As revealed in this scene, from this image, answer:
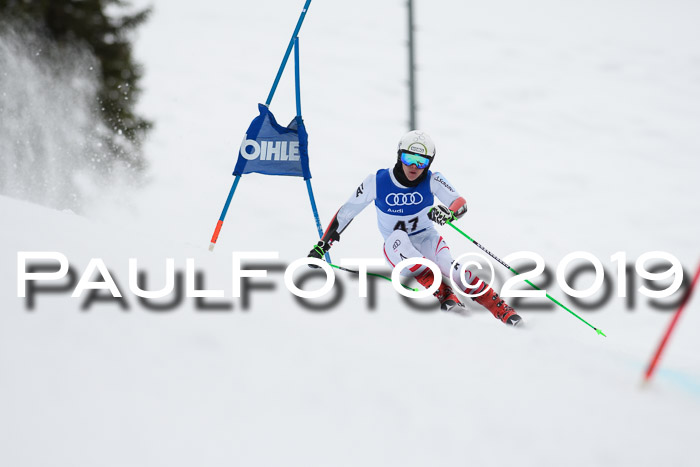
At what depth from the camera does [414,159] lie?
221 inches

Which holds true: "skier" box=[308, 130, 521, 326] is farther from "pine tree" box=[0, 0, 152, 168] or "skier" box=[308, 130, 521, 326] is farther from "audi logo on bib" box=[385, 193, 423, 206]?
"pine tree" box=[0, 0, 152, 168]

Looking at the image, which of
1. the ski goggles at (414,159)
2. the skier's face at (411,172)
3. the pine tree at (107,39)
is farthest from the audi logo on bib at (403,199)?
the pine tree at (107,39)

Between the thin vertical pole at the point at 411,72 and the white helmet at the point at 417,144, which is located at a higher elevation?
the thin vertical pole at the point at 411,72

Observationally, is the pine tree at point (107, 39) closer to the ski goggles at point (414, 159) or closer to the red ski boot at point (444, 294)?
the ski goggles at point (414, 159)

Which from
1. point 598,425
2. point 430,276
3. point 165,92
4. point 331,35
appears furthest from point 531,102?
point 598,425

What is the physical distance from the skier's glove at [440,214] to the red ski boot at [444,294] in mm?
410

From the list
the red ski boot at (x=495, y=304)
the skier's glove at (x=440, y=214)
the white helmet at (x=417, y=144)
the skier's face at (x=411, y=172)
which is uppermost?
the white helmet at (x=417, y=144)

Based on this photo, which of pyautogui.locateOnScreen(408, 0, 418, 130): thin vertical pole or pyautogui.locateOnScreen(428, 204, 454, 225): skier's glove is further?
pyautogui.locateOnScreen(408, 0, 418, 130): thin vertical pole

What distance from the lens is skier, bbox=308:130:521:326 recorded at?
18.1 feet

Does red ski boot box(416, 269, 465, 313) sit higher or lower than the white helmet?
lower

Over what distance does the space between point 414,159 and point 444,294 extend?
1.07 meters

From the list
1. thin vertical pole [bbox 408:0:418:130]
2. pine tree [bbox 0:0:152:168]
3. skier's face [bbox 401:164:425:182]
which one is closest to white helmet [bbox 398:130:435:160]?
skier's face [bbox 401:164:425:182]

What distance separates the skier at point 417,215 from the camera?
552cm

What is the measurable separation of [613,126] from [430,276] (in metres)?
14.6
